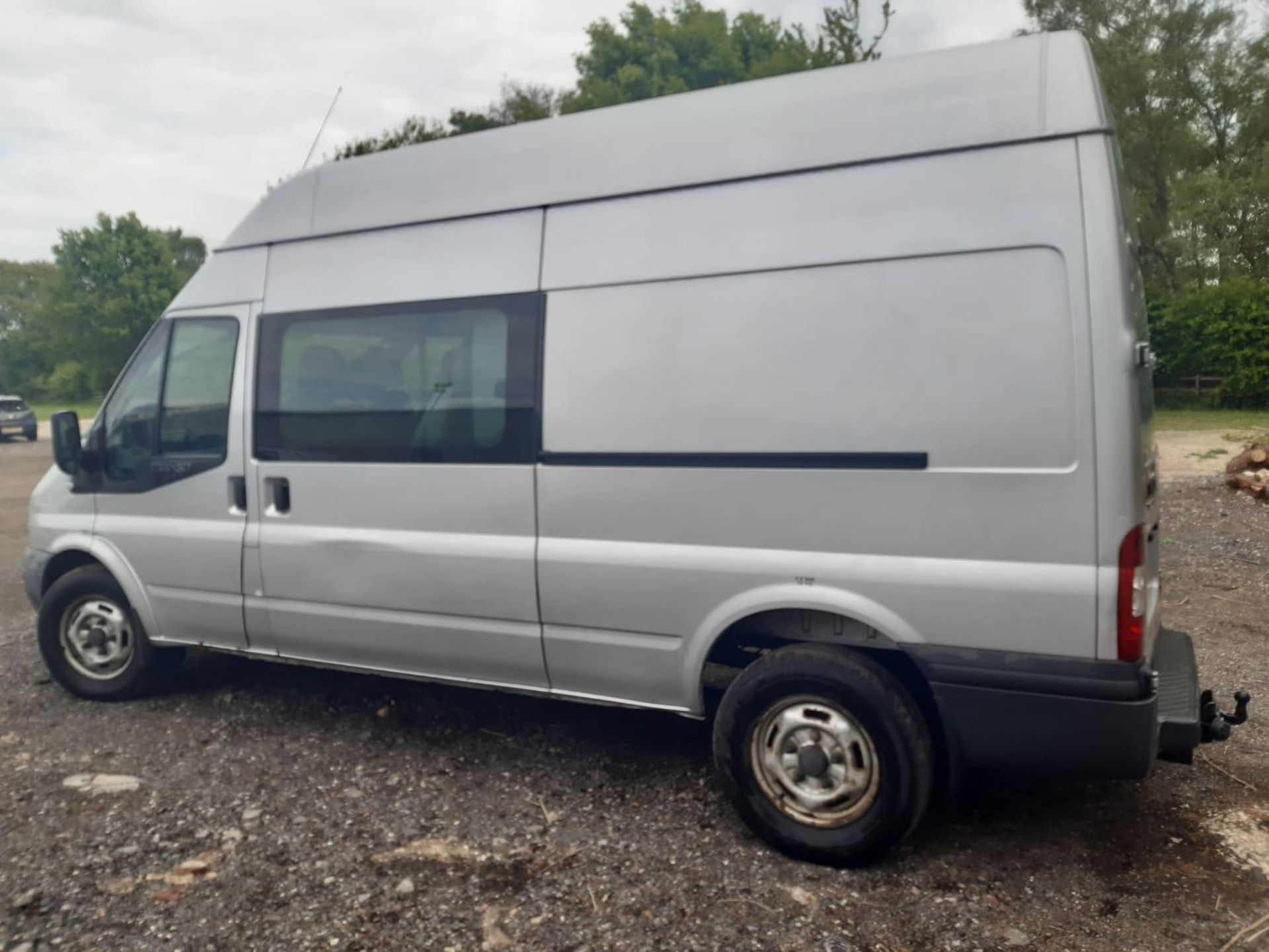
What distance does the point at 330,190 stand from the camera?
446cm

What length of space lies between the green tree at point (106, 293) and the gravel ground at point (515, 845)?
6550 cm

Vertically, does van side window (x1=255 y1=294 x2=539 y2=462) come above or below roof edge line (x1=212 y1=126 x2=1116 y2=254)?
below

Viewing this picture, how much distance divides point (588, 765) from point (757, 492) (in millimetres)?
1550

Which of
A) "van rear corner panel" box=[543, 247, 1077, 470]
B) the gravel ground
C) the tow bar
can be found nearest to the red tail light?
"van rear corner panel" box=[543, 247, 1077, 470]

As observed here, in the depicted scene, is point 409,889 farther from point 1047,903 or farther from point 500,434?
point 1047,903

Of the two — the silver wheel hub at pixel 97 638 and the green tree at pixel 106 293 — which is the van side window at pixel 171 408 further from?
the green tree at pixel 106 293

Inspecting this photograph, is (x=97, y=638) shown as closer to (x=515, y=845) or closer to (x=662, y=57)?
(x=515, y=845)

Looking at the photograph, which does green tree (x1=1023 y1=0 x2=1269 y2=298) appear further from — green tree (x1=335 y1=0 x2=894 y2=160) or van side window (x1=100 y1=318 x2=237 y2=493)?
van side window (x1=100 y1=318 x2=237 y2=493)

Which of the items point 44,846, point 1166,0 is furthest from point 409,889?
point 1166,0

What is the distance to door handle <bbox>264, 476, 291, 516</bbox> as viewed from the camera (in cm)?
448

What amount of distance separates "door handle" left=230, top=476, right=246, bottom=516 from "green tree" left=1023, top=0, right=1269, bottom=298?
30900 millimetres

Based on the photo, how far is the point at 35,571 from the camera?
209 inches

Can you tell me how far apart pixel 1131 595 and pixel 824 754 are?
108 centimetres

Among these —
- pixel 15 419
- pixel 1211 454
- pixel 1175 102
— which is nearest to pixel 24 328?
pixel 15 419
